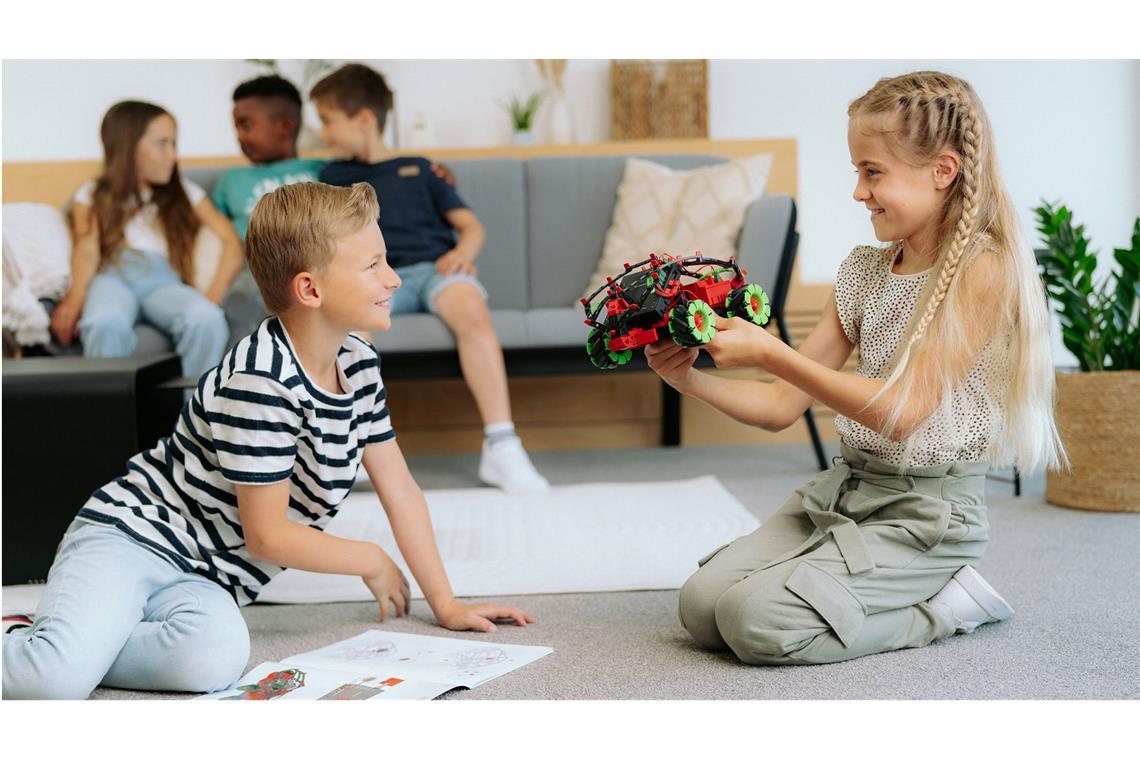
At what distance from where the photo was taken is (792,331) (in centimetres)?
320

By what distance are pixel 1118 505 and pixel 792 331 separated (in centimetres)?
117

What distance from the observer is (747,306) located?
1.28m

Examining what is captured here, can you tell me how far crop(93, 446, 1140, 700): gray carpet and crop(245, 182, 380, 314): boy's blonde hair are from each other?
488mm

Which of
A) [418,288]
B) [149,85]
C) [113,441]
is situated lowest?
[113,441]

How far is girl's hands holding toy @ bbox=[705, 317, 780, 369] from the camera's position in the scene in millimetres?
1217

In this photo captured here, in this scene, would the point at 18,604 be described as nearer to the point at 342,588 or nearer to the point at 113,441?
the point at 113,441

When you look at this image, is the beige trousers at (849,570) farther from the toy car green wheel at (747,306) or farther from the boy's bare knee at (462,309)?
the boy's bare knee at (462,309)

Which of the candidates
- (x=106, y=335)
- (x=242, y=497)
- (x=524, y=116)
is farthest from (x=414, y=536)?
(x=524, y=116)

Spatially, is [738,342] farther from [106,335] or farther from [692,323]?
[106,335]

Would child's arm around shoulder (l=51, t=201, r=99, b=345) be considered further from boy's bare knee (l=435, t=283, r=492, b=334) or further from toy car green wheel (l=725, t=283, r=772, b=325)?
toy car green wheel (l=725, t=283, r=772, b=325)

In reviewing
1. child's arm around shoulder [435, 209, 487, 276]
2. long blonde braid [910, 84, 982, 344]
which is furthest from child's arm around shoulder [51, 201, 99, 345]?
long blonde braid [910, 84, 982, 344]

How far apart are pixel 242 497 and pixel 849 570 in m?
0.74
